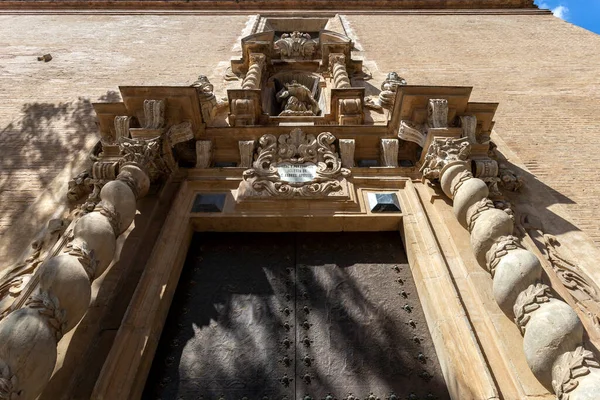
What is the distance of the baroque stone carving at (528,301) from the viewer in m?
3.12

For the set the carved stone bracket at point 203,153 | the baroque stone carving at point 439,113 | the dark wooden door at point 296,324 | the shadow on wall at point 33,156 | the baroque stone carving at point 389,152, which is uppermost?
the baroque stone carving at point 439,113

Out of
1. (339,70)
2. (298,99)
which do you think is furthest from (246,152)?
(339,70)

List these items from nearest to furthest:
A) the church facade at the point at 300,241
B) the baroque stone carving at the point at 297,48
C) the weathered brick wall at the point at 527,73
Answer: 1. the church facade at the point at 300,241
2. the weathered brick wall at the point at 527,73
3. the baroque stone carving at the point at 297,48

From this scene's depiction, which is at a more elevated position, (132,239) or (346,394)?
(132,239)

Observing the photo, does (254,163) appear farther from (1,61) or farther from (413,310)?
(1,61)

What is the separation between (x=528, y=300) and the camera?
10.3 ft

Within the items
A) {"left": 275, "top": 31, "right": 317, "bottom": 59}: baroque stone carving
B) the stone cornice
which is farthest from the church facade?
the stone cornice

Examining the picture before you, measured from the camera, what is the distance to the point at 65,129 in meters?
6.80

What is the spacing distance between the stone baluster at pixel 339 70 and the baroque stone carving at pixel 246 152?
98.3 inches

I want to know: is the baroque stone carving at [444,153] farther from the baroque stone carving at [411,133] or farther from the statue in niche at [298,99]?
the statue in niche at [298,99]

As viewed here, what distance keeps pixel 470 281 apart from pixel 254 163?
2848mm

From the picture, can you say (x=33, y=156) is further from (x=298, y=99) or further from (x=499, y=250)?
(x=499, y=250)

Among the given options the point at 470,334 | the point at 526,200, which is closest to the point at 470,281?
the point at 470,334

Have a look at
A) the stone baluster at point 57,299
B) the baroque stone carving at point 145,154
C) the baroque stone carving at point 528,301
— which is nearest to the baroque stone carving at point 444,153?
the baroque stone carving at point 528,301
